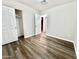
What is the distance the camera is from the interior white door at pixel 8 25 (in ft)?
11.2

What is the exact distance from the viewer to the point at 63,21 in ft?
14.6

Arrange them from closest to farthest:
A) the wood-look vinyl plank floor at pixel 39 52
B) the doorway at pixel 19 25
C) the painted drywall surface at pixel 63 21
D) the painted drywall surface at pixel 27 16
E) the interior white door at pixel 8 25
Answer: the wood-look vinyl plank floor at pixel 39 52 → the interior white door at pixel 8 25 → the painted drywall surface at pixel 63 21 → the painted drywall surface at pixel 27 16 → the doorway at pixel 19 25

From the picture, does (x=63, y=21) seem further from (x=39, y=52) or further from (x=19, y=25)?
(x=19, y=25)

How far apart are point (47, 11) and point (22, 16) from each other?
7.81ft

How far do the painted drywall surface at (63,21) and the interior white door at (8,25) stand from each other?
121 inches

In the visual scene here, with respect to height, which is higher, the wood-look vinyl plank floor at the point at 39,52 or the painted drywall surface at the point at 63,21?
the painted drywall surface at the point at 63,21

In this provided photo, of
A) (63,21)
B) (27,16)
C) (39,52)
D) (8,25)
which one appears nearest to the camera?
(39,52)

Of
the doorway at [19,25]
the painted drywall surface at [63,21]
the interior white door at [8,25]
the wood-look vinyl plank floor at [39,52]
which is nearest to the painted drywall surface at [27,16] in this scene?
the doorway at [19,25]

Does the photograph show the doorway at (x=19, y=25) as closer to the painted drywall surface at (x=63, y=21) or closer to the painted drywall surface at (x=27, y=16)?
the painted drywall surface at (x=27, y=16)

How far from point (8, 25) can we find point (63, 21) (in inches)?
137

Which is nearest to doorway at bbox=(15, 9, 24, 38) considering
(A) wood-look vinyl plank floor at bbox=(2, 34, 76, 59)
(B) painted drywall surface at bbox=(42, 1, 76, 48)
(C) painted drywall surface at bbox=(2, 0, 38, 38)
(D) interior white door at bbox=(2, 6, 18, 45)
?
(C) painted drywall surface at bbox=(2, 0, 38, 38)

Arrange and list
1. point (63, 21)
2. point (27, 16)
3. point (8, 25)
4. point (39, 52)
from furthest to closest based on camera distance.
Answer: point (27, 16) < point (63, 21) < point (8, 25) < point (39, 52)

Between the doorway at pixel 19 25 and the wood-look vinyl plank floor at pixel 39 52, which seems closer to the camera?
the wood-look vinyl plank floor at pixel 39 52

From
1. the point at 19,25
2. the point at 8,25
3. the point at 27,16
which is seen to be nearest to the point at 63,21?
the point at 27,16
